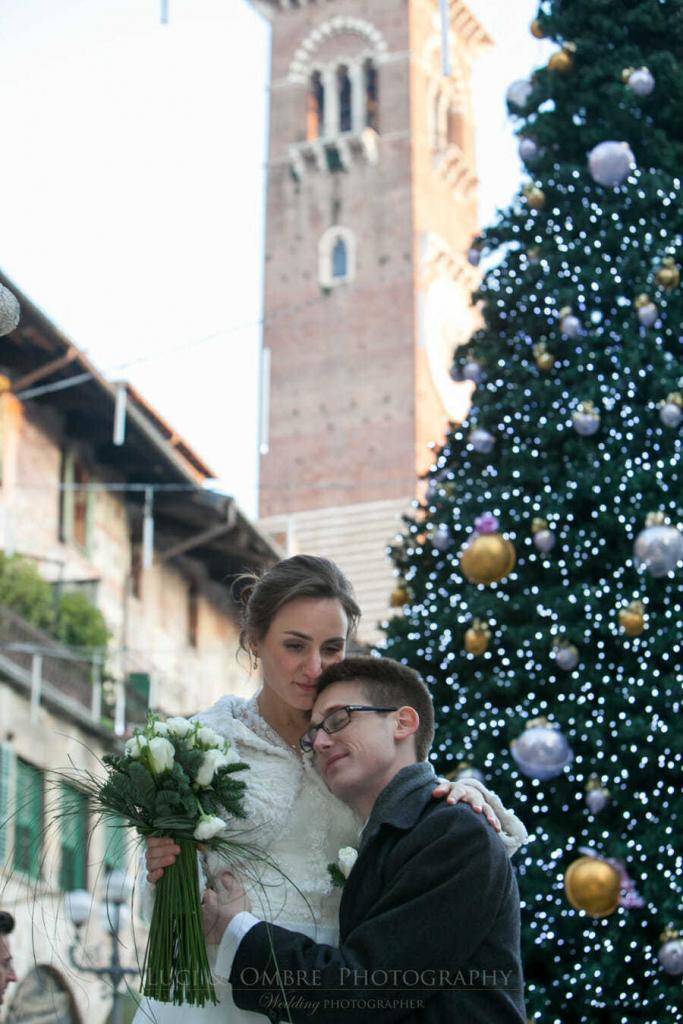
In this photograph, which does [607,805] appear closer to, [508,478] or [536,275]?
[508,478]

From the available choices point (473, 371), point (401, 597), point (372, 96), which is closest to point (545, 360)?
point (473, 371)

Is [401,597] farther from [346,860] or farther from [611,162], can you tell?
[346,860]

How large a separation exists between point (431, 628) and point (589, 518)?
3.14ft

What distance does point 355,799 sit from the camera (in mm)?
3414

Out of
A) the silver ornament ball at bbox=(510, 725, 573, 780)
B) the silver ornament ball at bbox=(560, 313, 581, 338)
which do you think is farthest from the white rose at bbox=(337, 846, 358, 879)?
the silver ornament ball at bbox=(560, 313, 581, 338)

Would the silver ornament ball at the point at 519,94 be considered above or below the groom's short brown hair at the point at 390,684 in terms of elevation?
above

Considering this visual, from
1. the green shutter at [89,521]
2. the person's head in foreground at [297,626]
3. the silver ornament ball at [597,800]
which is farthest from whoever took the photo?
the green shutter at [89,521]

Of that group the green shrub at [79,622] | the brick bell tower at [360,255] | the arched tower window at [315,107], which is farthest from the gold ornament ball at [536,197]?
the arched tower window at [315,107]

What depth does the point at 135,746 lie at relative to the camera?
3342mm

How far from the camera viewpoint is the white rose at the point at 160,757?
3.31 meters

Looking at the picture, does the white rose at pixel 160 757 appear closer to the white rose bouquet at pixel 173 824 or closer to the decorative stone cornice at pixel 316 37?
the white rose bouquet at pixel 173 824

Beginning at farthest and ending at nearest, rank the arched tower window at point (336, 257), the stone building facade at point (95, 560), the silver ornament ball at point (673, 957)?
the arched tower window at point (336, 257)
the stone building facade at point (95, 560)
the silver ornament ball at point (673, 957)

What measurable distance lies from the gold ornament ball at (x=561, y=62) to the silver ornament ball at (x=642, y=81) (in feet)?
1.57

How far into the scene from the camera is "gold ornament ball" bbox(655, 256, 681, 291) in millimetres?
8164
